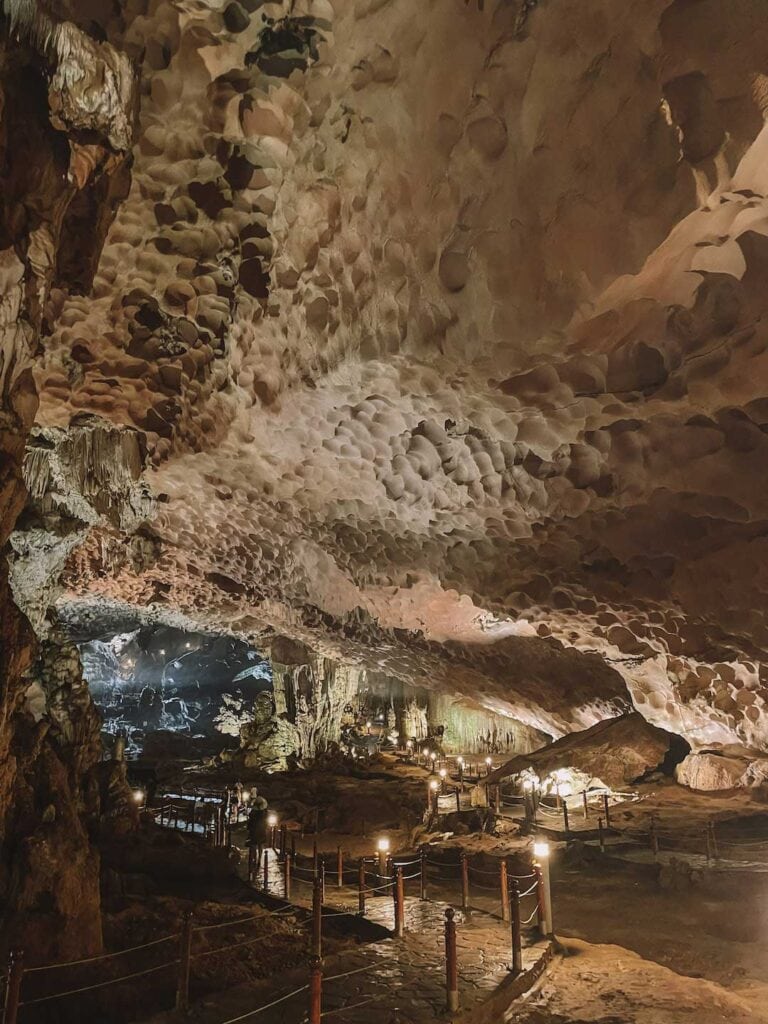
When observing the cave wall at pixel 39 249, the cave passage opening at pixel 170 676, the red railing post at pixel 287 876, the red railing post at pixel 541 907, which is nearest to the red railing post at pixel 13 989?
the cave wall at pixel 39 249

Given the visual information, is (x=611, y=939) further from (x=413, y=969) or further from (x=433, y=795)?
(x=433, y=795)

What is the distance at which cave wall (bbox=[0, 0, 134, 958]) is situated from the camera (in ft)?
12.9

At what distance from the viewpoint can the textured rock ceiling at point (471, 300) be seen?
3797 mm

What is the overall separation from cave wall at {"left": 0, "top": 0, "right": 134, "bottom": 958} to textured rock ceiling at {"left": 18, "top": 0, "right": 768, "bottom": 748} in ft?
0.65

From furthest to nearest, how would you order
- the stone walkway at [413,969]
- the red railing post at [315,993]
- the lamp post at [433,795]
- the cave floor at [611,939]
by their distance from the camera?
1. the lamp post at [433,795]
2. the cave floor at [611,939]
3. the stone walkway at [413,969]
4. the red railing post at [315,993]

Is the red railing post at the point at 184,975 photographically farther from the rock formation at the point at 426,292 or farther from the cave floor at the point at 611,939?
the rock formation at the point at 426,292

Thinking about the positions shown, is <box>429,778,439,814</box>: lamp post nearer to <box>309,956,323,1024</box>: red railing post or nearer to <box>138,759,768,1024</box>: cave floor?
<box>138,759,768,1024</box>: cave floor

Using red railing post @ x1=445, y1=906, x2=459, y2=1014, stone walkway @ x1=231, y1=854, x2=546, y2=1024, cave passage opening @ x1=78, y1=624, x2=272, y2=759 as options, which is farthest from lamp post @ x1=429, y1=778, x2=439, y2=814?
cave passage opening @ x1=78, y1=624, x2=272, y2=759

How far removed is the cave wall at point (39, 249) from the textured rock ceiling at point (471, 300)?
0.65 ft

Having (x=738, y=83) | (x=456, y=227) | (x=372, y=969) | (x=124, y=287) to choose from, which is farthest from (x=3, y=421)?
(x=372, y=969)

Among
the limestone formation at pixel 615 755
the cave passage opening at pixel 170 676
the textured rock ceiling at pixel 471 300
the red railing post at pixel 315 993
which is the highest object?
the textured rock ceiling at pixel 471 300

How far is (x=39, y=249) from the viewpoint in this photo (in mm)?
3953

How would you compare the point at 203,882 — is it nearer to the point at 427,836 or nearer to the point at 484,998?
the point at 427,836

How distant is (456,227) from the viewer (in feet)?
15.4
